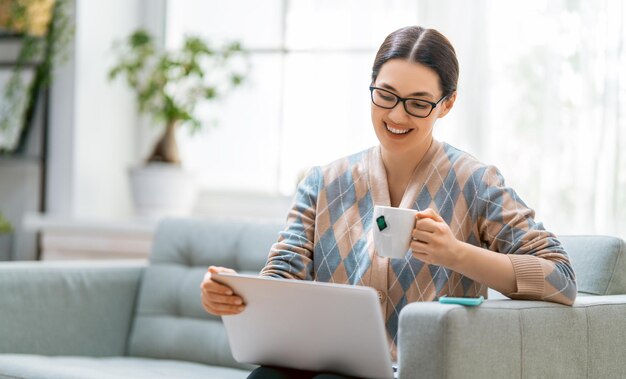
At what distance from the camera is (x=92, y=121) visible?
3.53 meters

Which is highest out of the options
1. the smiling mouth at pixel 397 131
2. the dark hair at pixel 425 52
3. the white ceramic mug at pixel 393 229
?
the dark hair at pixel 425 52

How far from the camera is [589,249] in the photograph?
1.98 m

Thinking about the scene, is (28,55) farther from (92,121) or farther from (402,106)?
(402,106)

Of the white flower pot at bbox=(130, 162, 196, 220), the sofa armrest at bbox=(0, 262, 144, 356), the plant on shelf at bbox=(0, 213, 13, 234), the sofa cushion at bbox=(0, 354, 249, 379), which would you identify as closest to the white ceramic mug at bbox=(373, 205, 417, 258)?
the sofa cushion at bbox=(0, 354, 249, 379)

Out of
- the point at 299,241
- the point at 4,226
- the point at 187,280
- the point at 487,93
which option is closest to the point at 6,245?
the point at 4,226

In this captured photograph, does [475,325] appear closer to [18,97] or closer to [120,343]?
[120,343]

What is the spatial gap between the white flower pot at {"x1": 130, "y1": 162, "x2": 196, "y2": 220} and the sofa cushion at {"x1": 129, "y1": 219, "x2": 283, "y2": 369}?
2.20ft

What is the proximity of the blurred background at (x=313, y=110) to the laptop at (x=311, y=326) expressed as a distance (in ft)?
4.28

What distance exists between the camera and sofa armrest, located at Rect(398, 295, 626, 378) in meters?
1.46

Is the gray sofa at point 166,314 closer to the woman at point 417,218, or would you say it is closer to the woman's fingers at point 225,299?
the woman at point 417,218

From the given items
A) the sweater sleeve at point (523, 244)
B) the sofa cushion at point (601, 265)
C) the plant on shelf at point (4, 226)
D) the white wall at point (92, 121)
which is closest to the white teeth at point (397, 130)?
the sweater sleeve at point (523, 244)

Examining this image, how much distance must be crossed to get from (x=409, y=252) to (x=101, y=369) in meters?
0.80

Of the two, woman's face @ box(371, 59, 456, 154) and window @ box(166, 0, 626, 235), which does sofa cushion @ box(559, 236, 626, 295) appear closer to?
woman's face @ box(371, 59, 456, 154)

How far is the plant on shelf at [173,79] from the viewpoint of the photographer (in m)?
3.34
